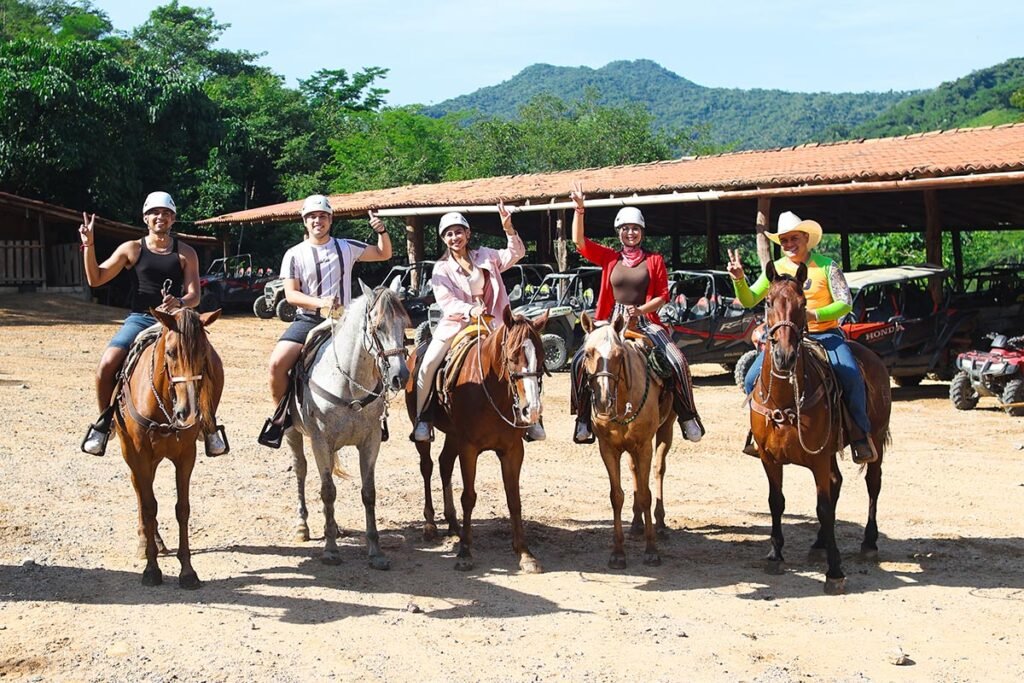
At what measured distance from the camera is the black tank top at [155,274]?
8203 mm

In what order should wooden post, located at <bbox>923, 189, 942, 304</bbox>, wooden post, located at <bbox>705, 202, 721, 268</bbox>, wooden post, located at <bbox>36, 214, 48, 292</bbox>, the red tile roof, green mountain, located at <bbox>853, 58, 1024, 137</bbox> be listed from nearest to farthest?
the red tile roof
wooden post, located at <bbox>923, 189, 942, 304</bbox>
wooden post, located at <bbox>705, 202, 721, 268</bbox>
wooden post, located at <bbox>36, 214, 48, 292</bbox>
green mountain, located at <bbox>853, 58, 1024, 137</bbox>

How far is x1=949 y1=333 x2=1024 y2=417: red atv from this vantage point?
50.9 feet

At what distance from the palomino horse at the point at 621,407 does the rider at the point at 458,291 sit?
708mm

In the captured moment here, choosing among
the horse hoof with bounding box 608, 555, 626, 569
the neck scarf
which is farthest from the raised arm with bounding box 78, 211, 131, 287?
the horse hoof with bounding box 608, 555, 626, 569

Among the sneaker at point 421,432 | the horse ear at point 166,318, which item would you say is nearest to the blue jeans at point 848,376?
the sneaker at point 421,432

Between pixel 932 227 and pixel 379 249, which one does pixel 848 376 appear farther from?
pixel 932 227

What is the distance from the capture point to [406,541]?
9156mm

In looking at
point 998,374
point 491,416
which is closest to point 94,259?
point 491,416

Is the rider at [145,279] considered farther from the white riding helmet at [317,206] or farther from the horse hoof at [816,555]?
the horse hoof at [816,555]

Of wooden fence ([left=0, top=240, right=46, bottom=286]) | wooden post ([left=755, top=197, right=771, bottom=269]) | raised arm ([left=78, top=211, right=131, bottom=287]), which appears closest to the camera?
raised arm ([left=78, top=211, right=131, bottom=287])

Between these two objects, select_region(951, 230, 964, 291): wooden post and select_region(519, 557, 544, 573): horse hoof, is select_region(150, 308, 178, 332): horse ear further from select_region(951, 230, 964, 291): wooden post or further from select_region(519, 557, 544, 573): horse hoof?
select_region(951, 230, 964, 291): wooden post

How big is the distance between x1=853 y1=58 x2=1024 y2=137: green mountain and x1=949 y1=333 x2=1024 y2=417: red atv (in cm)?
6902

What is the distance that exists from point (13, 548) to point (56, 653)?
2440 mm

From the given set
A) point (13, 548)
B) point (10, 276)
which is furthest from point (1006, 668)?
point (10, 276)
